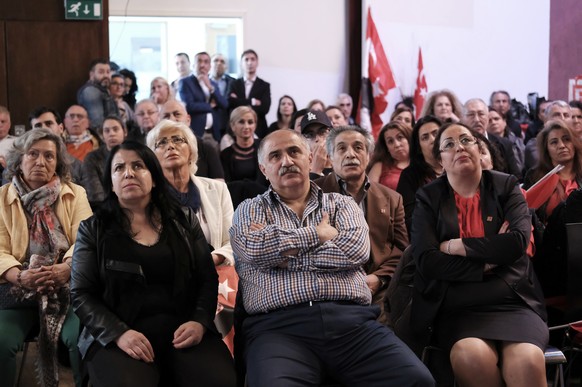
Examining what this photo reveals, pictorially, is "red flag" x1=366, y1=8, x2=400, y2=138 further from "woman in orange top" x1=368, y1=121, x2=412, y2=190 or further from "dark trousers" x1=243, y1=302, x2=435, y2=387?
"dark trousers" x1=243, y1=302, x2=435, y2=387

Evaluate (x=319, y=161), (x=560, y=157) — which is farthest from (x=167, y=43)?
(x=560, y=157)

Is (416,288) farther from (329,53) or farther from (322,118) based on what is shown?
(329,53)

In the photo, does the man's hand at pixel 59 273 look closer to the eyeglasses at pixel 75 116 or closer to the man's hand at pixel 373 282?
the man's hand at pixel 373 282

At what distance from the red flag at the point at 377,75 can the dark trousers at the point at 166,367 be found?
686cm

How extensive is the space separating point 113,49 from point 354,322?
24.1 ft

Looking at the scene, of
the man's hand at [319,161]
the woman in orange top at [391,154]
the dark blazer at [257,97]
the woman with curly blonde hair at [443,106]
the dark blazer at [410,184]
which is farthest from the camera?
the dark blazer at [257,97]

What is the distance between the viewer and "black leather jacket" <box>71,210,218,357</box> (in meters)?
2.67

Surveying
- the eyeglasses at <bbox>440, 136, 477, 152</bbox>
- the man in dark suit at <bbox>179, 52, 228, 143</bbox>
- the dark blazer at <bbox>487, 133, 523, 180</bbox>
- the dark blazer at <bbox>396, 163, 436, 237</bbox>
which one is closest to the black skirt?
the eyeglasses at <bbox>440, 136, 477, 152</bbox>

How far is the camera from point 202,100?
7930mm

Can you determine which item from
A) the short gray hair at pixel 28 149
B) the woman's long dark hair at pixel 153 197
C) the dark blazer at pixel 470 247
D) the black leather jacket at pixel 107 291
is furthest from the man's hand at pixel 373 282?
the short gray hair at pixel 28 149

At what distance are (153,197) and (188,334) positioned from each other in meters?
0.56

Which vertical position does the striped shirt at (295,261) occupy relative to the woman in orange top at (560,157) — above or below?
below

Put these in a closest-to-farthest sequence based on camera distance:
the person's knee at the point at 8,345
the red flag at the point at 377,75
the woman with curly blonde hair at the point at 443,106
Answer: the person's knee at the point at 8,345
the woman with curly blonde hair at the point at 443,106
the red flag at the point at 377,75

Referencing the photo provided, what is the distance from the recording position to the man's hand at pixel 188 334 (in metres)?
2.70
